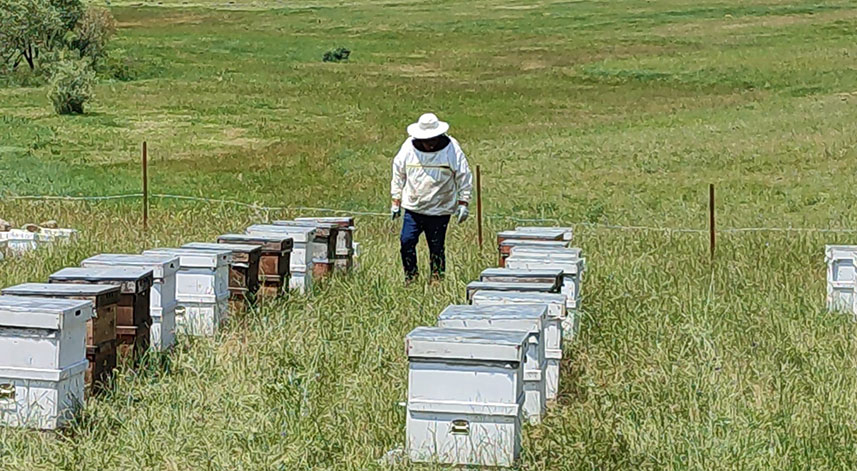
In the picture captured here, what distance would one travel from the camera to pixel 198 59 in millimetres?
55156

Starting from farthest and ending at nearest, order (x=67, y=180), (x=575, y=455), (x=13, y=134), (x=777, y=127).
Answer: (x=13, y=134), (x=777, y=127), (x=67, y=180), (x=575, y=455)

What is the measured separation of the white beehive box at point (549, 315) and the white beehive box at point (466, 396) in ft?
4.31

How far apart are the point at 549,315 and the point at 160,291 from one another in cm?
264

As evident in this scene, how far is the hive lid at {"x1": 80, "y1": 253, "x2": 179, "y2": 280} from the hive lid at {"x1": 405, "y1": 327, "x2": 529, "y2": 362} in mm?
2676

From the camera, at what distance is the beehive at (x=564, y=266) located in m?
8.77

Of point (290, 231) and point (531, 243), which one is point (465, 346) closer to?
point (531, 243)

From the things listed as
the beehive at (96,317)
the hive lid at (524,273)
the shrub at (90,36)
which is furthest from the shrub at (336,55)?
the beehive at (96,317)

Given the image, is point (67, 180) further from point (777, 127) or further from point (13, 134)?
point (777, 127)

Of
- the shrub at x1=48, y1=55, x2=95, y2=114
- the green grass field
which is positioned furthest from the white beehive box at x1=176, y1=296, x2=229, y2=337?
the shrub at x1=48, y1=55, x2=95, y2=114

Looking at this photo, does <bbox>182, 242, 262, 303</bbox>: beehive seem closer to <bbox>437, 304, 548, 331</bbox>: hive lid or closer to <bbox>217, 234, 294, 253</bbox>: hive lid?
<bbox>217, 234, 294, 253</bbox>: hive lid

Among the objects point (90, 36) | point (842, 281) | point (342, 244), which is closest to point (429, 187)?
point (342, 244)

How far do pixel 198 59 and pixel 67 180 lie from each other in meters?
33.4

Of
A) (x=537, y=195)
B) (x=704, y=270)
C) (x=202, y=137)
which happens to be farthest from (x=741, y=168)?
(x=202, y=137)

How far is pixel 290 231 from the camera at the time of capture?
1048 cm
